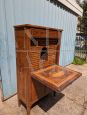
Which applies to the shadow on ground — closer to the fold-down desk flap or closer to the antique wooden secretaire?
the antique wooden secretaire

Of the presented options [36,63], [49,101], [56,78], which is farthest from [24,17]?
[49,101]

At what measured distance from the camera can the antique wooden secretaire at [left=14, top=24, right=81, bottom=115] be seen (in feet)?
4.67

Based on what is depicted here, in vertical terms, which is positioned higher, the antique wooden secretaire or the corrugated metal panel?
the corrugated metal panel

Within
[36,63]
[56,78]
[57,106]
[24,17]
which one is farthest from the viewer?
[24,17]

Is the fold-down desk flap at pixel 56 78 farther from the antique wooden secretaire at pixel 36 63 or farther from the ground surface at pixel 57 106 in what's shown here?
the ground surface at pixel 57 106

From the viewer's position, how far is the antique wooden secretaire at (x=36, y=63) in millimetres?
1425

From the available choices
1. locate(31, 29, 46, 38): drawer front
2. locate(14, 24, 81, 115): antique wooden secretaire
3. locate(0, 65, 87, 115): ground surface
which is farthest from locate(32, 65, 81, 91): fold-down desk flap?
locate(0, 65, 87, 115): ground surface

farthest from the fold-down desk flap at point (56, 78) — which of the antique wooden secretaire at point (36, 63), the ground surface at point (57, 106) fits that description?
the ground surface at point (57, 106)

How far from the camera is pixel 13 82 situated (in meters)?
2.29

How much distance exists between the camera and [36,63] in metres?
1.67

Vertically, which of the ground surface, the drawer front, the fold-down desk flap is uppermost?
the drawer front

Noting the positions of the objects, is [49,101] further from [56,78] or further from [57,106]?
[56,78]

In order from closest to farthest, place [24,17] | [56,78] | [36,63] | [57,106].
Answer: [56,78], [36,63], [57,106], [24,17]

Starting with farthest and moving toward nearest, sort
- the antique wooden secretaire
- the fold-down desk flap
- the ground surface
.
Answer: the ground surface, the antique wooden secretaire, the fold-down desk flap
